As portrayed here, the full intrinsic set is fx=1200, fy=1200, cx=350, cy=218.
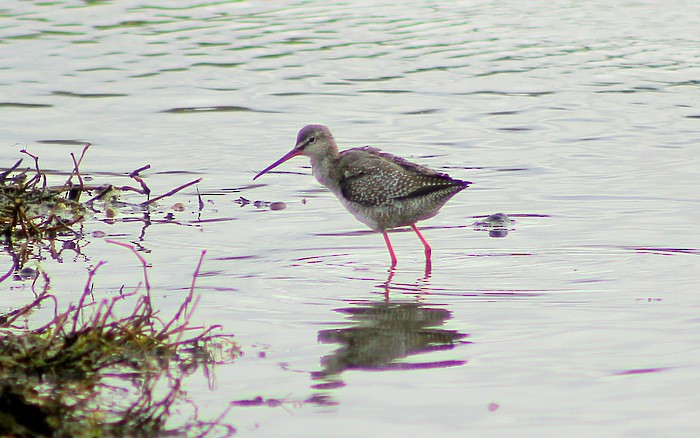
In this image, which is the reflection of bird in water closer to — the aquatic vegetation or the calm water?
the calm water

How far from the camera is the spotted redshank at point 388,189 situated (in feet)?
33.2

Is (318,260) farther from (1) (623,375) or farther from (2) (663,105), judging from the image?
(2) (663,105)

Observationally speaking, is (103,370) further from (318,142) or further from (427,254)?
(318,142)

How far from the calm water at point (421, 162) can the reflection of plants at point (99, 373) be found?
0.23 metres

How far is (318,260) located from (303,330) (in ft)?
→ 6.52

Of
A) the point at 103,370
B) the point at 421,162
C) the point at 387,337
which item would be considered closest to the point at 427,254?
the point at 387,337

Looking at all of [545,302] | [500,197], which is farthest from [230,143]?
[545,302]

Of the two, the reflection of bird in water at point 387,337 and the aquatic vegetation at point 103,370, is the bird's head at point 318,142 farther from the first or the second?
the aquatic vegetation at point 103,370

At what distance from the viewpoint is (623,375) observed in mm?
6711

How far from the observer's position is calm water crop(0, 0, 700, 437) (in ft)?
21.7

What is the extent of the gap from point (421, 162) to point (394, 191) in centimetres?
300

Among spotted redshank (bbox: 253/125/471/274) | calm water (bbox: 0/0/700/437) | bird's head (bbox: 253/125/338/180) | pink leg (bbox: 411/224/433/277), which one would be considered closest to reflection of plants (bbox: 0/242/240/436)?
calm water (bbox: 0/0/700/437)

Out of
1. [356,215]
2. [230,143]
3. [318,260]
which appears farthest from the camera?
[230,143]

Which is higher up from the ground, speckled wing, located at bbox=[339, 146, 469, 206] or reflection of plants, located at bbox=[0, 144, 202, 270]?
speckled wing, located at bbox=[339, 146, 469, 206]
